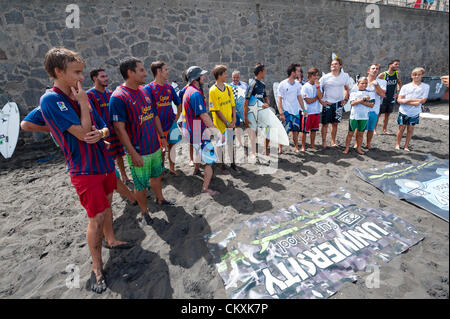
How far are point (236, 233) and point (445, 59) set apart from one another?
17960 mm

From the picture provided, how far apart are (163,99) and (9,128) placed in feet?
15.1

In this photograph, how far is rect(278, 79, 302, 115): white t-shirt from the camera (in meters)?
5.11

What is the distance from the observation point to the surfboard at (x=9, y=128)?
5.65 metres

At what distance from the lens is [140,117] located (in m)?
2.74

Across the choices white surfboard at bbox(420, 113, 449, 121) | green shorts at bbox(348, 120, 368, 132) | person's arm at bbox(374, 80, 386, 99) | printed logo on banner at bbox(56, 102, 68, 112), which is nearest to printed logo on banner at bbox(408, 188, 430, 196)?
green shorts at bbox(348, 120, 368, 132)

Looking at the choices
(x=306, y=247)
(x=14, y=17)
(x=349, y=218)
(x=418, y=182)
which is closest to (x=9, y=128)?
(x=14, y=17)

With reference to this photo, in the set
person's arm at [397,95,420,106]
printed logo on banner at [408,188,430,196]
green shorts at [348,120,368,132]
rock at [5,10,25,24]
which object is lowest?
printed logo on banner at [408,188,430,196]

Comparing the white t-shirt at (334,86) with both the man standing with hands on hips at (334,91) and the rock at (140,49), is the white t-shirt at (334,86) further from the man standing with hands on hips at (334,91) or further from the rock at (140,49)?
the rock at (140,49)

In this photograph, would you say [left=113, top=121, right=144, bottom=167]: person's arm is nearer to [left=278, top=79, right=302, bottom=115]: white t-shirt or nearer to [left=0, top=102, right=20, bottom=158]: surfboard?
[left=278, top=79, right=302, bottom=115]: white t-shirt

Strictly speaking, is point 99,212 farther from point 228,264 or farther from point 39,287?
point 228,264

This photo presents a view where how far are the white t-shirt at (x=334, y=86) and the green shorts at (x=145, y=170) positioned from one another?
4.07 metres

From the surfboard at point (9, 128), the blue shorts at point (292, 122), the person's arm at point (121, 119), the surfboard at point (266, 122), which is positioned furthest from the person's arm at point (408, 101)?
the surfboard at point (9, 128)

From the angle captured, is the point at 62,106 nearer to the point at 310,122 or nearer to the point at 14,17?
the point at 310,122
